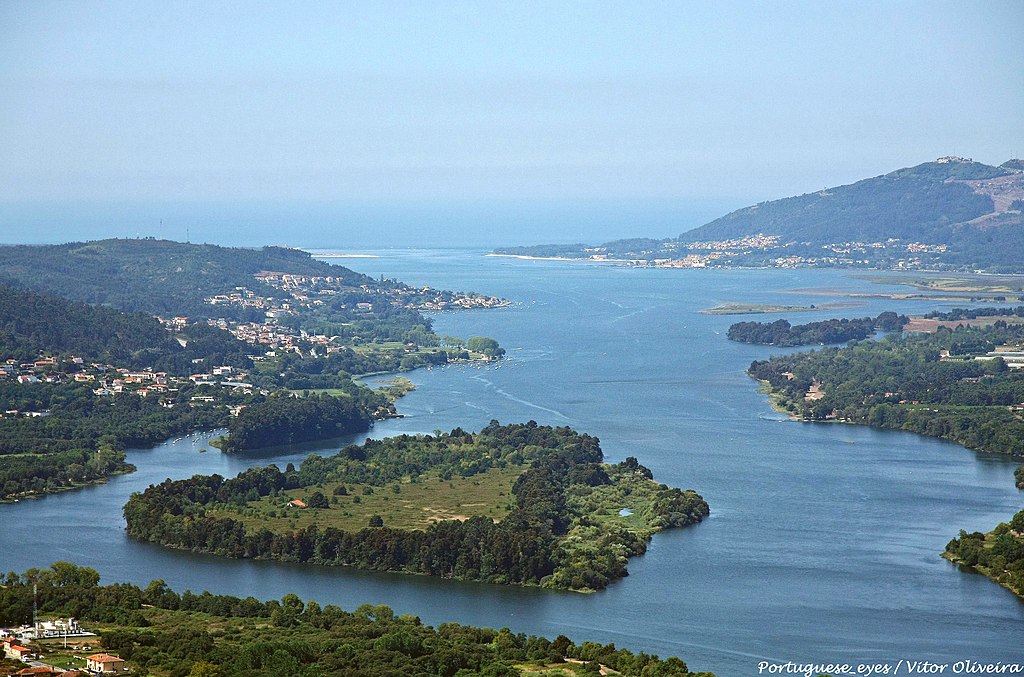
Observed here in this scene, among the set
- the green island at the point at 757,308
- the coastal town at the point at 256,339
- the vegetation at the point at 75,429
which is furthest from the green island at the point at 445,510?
the green island at the point at 757,308

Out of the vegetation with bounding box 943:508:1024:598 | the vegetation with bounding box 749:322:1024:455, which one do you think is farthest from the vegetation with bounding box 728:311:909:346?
the vegetation with bounding box 943:508:1024:598

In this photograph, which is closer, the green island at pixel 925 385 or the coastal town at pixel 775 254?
the green island at pixel 925 385

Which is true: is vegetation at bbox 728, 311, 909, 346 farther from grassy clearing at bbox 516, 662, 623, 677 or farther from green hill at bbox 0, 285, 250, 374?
grassy clearing at bbox 516, 662, 623, 677

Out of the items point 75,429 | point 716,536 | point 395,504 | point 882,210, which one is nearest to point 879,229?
point 882,210

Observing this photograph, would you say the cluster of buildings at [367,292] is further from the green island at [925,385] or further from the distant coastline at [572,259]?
the distant coastline at [572,259]

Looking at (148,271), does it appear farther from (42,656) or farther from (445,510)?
(42,656)

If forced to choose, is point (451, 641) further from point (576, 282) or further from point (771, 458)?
point (576, 282)
